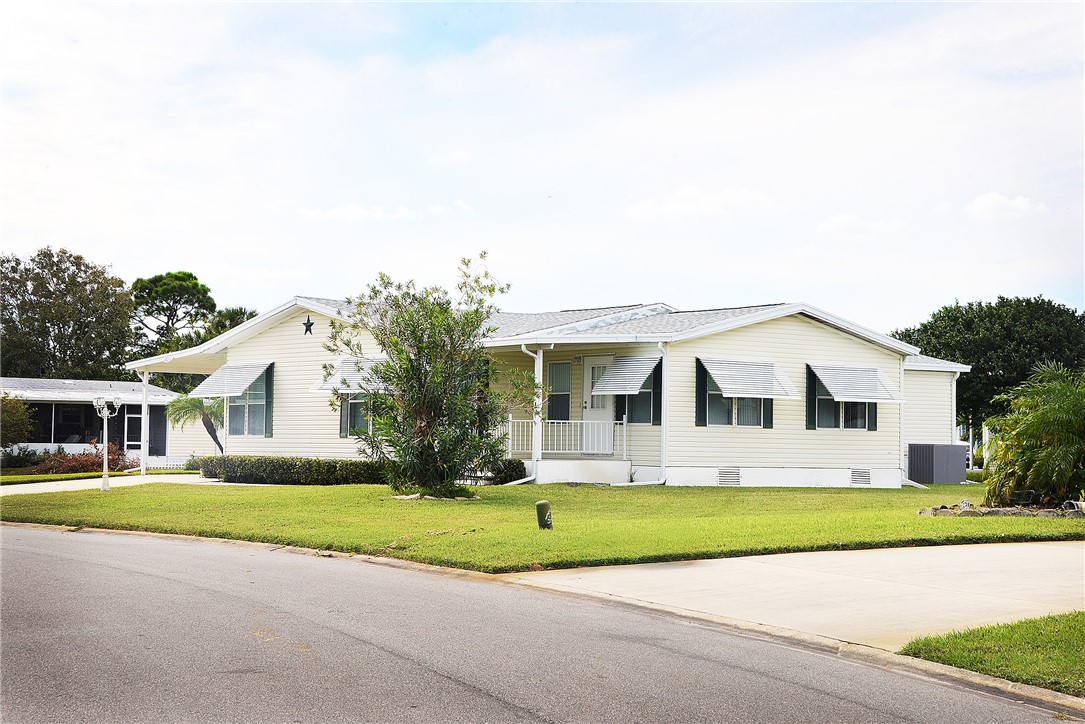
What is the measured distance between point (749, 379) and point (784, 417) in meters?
1.95

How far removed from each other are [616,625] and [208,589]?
156 inches

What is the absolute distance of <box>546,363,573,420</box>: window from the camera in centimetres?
2661

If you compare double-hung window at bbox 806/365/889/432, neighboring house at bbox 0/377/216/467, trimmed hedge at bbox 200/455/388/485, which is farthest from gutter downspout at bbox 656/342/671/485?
neighboring house at bbox 0/377/216/467

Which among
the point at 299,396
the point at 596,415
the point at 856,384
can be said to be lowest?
the point at 596,415

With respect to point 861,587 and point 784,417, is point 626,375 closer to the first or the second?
point 784,417

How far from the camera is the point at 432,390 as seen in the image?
19.7 metres

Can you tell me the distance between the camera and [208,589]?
976 centimetres

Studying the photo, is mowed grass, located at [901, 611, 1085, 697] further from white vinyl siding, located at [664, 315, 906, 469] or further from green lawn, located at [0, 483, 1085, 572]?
white vinyl siding, located at [664, 315, 906, 469]

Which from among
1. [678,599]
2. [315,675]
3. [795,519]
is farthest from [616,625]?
[795,519]

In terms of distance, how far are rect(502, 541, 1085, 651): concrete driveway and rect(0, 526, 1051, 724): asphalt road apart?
0.59 meters

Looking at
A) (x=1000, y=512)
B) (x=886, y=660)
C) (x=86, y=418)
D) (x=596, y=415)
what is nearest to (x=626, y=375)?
(x=596, y=415)

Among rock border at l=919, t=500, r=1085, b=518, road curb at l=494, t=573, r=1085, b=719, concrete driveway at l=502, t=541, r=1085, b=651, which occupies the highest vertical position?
rock border at l=919, t=500, r=1085, b=518

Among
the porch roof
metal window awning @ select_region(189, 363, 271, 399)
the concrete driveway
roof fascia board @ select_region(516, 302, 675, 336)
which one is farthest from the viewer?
the porch roof

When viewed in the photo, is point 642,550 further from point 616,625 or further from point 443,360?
point 443,360
